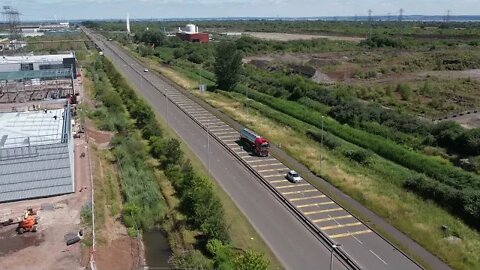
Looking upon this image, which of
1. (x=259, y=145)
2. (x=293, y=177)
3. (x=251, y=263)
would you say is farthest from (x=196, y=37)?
(x=251, y=263)

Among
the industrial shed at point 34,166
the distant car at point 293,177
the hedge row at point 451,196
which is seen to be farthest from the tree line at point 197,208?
the hedge row at point 451,196

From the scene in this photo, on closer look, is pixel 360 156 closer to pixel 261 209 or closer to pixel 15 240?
pixel 261 209

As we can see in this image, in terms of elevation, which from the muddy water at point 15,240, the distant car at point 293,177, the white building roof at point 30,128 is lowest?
the muddy water at point 15,240

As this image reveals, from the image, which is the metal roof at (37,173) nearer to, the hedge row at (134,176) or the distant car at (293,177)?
the hedge row at (134,176)

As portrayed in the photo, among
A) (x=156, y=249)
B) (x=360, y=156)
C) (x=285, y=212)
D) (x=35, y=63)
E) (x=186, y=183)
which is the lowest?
(x=156, y=249)

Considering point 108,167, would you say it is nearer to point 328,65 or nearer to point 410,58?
point 328,65

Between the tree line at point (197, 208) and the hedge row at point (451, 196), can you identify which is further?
the hedge row at point (451, 196)

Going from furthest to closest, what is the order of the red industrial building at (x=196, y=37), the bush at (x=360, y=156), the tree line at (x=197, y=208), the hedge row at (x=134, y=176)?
the red industrial building at (x=196, y=37), the bush at (x=360, y=156), the hedge row at (x=134, y=176), the tree line at (x=197, y=208)

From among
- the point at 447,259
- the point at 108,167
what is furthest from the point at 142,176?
the point at 447,259
